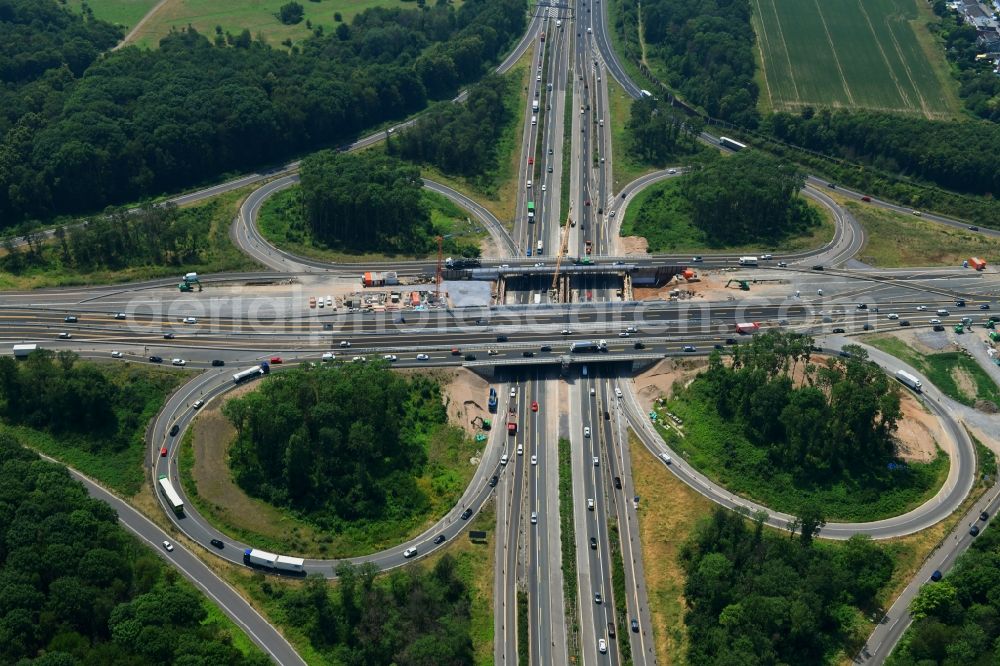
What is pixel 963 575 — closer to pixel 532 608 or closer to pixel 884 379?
pixel 884 379

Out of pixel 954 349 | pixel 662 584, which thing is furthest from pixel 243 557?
pixel 954 349

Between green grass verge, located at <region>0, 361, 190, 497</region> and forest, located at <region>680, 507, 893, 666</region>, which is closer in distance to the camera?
forest, located at <region>680, 507, 893, 666</region>

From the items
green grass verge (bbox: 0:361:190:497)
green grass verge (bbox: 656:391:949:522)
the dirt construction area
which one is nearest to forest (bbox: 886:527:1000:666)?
Answer: green grass verge (bbox: 656:391:949:522)

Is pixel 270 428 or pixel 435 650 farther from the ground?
pixel 270 428

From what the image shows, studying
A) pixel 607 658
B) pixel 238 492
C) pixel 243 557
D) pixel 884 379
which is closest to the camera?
pixel 607 658

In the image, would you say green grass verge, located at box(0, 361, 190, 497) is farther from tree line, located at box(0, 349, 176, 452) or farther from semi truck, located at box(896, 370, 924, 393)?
semi truck, located at box(896, 370, 924, 393)

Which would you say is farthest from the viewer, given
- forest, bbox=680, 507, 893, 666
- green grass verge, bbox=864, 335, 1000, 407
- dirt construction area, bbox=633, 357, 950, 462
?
green grass verge, bbox=864, 335, 1000, 407
